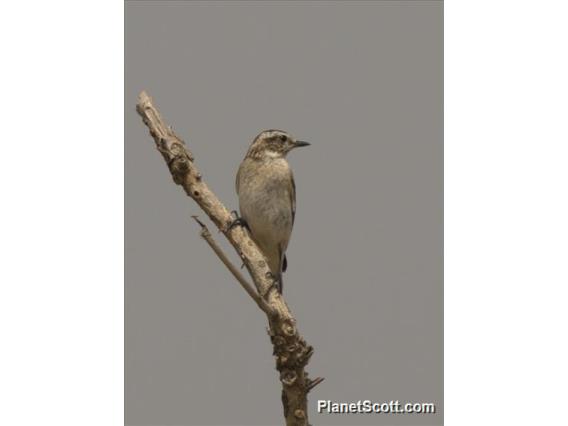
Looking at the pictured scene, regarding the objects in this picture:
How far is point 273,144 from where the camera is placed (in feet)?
29.8

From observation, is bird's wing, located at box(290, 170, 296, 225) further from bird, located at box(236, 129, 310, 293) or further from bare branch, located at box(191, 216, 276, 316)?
bare branch, located at box(191, 216, 276, 316)

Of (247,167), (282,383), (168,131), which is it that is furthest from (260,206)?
(282,383)

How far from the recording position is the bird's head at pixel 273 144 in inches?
357

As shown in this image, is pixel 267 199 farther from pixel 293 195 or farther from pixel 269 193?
pixel 293 195

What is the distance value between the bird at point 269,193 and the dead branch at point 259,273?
620mm

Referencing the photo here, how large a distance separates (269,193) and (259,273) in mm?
1246

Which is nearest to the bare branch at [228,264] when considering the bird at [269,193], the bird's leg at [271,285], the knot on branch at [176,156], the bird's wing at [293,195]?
the bird's leg at [271,285]

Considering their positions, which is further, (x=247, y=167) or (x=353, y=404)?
(x=247, y=167)

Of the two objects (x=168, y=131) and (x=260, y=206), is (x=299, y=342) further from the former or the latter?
(x=168, y=131)

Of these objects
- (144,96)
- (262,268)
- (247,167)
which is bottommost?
Answer: (262,268)

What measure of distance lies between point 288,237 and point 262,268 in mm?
1190

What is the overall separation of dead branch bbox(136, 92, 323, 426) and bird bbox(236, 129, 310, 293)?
2.03 feet

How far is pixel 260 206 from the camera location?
346 inches

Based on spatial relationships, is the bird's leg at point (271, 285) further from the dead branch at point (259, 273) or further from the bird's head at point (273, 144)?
the bird's head at point (273, 144)
